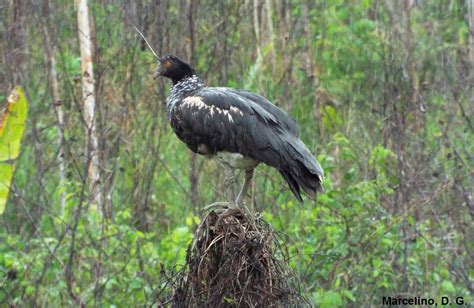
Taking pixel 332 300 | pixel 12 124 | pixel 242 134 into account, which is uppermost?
pixel 12 124

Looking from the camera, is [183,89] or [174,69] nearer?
[183,89]

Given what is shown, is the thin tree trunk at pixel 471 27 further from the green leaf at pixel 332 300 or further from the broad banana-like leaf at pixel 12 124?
the broad banana-like leaf at pixel 12 124

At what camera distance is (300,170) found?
6574 mm

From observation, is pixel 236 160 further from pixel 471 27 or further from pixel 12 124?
pixel 471 27

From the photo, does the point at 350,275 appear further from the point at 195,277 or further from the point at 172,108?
the point at 195,277

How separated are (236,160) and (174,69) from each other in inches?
36.8

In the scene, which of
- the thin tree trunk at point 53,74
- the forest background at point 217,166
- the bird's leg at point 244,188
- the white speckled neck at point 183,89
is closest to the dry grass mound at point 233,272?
the bird's leg at point 244,188

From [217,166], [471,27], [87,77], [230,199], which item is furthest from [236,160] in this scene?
[471,27]

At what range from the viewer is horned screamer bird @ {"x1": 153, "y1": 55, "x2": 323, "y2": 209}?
6617mm

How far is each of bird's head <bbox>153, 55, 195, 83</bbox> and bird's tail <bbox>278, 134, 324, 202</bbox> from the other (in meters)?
1.14

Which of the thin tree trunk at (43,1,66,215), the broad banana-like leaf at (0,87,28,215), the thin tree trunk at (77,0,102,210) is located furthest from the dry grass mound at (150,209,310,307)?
the thin tree trunk at (43,1,66,215)

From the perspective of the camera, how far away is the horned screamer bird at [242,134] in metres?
6.62

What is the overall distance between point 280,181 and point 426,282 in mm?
1749

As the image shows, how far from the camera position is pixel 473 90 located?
1159 centimetres
